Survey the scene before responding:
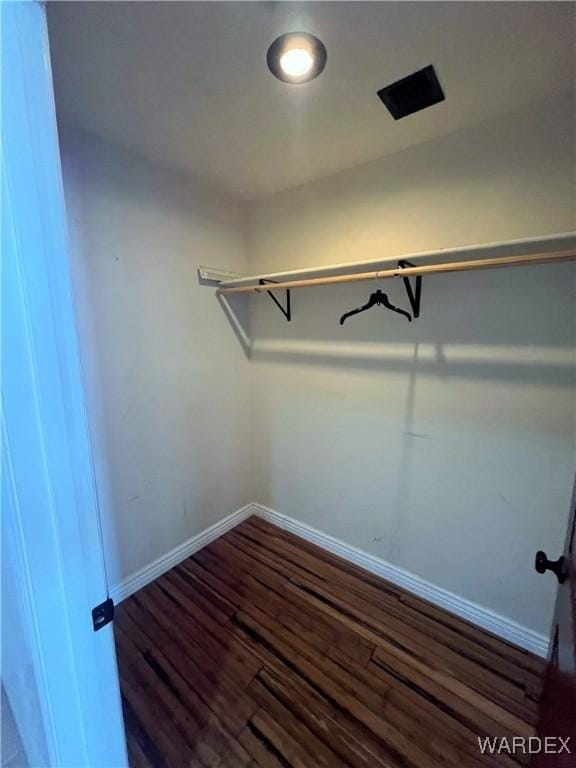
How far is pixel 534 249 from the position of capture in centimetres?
131

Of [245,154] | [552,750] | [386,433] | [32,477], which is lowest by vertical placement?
[552,750]

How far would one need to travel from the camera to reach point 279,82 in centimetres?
123

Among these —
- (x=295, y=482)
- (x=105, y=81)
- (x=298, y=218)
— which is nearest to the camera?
(x=105, y=81)

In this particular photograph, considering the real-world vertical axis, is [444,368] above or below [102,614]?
above

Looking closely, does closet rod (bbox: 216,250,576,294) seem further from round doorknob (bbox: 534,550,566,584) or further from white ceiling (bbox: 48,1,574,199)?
round doorknob (bbox: 534,550,566,584)

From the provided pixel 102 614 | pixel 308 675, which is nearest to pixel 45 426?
pixel 102 614

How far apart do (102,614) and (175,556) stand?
1593 millimetres

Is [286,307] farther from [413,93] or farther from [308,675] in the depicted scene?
[308,675]

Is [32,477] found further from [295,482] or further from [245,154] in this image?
[295,482]

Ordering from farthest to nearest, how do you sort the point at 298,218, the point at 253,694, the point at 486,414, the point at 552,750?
1. the point at 298,218
2. the point at 486,414
3. the point at 253,694
4. the point at 552,750

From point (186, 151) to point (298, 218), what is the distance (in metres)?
0.74

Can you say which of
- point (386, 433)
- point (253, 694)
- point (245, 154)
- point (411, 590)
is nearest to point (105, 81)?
point (245, 154)

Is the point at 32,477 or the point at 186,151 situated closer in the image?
the point at 32,477
